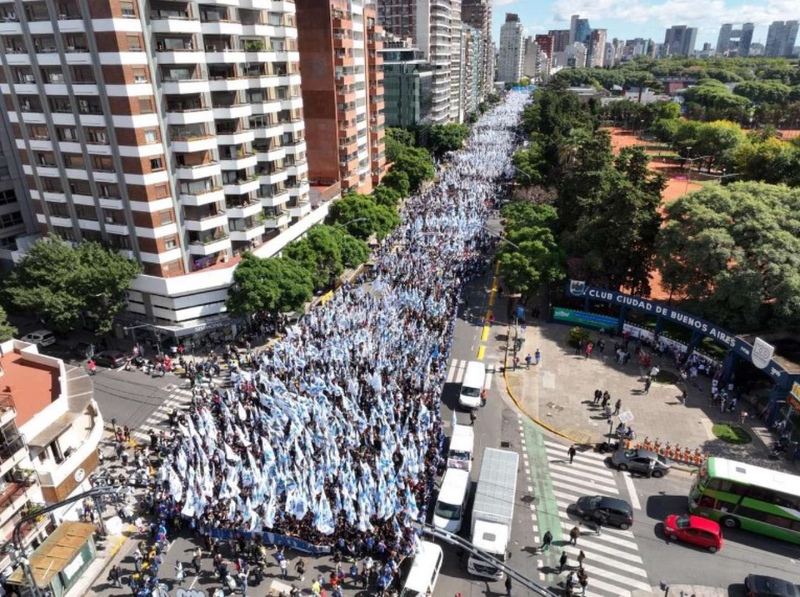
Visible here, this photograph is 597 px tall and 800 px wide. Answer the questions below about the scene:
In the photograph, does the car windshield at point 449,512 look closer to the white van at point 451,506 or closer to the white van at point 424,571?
the white van at point 451,506

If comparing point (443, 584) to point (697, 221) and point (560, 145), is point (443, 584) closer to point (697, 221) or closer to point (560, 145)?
point (697, 221)

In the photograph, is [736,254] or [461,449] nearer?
[461,449]

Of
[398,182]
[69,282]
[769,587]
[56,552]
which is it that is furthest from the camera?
[398,182]

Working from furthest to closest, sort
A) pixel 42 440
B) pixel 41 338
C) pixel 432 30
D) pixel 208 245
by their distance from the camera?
pixel 432 30 → pixel 208 245 → pixel 41 338 → pixel 42 440

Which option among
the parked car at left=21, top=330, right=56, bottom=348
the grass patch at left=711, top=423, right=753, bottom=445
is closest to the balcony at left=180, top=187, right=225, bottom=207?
the parked car at left=21, top=330, right=56, bottom=348

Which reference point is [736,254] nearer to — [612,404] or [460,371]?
[612,404]

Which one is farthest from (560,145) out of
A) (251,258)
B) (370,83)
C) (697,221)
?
(251,258)

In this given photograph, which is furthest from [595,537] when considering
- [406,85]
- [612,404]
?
[406,85]
